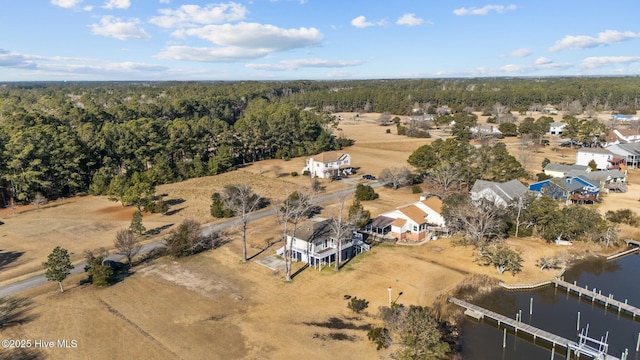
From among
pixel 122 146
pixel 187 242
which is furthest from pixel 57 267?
pixel 122 146

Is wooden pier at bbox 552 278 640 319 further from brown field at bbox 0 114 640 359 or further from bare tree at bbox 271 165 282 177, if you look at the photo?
bare tree at bbox 271 165 282 177

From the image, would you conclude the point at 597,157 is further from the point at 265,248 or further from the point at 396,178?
the point at 265,248

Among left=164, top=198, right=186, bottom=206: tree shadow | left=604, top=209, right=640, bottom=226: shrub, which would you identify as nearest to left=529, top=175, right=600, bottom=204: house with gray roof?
left=604, top=209, right=640, bottom=226: shrub

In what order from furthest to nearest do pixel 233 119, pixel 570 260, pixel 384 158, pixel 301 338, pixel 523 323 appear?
pixel 233 119, pixel 384 158, pixel 570 260, pixel 523 323, pixel 301 338

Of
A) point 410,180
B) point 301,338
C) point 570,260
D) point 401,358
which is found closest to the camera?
point 401,358

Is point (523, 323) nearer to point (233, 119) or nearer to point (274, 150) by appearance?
point (274, 150)

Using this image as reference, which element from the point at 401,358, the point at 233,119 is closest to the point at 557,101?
the point at 233,119

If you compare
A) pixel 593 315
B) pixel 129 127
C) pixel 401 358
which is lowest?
pixel 593 315
